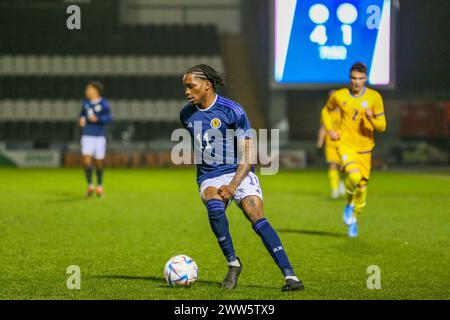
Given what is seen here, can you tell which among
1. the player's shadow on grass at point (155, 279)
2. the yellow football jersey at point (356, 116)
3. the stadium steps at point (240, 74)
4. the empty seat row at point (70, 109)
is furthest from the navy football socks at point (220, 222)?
the stadium steps at point (240, 74)

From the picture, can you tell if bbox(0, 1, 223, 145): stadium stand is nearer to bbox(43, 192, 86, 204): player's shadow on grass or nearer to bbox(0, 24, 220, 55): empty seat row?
bbox(0, 24, 220, 55): empty seat row

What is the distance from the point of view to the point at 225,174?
6781 mm

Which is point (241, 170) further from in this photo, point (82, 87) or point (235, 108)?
point (82, 87)

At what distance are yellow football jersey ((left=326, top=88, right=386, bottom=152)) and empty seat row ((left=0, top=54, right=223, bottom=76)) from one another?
24.6 m

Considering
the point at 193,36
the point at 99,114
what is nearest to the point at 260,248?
the point at 99,114

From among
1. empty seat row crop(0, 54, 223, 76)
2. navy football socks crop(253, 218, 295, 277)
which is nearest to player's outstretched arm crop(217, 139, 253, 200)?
navy football socks crop(253, 218, 295, 277)

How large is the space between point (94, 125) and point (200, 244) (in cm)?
721

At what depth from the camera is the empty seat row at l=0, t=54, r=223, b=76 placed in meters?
34.4

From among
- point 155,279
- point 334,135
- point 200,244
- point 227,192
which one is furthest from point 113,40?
point 227,192

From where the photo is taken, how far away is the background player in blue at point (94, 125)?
51.4ft

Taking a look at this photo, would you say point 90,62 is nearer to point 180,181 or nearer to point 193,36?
Answer: point 193,36

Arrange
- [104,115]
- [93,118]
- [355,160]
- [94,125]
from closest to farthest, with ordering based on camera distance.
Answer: [355,160] → [93,118] → [104,115] → [94,125]

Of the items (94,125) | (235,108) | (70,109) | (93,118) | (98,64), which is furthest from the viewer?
(98,64)
